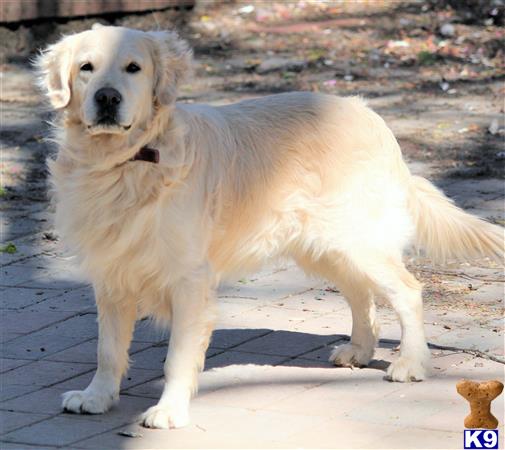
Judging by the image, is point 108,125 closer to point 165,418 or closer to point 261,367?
point 165,418

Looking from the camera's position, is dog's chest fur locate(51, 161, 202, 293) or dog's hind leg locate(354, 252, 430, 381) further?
dog's hind leg locate(354, 252, 430, 381)

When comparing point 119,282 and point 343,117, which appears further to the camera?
point 343,117

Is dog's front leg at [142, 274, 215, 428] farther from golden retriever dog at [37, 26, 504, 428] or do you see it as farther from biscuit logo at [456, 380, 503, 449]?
biscuit logo at [456, 380, 503, 449]

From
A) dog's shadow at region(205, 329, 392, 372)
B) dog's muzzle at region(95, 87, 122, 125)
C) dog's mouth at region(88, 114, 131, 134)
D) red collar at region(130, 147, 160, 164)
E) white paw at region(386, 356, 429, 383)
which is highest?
dog's muzzle at region(95, 87, 122, 125)

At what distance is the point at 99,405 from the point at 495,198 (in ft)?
13.2

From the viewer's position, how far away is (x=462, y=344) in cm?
541

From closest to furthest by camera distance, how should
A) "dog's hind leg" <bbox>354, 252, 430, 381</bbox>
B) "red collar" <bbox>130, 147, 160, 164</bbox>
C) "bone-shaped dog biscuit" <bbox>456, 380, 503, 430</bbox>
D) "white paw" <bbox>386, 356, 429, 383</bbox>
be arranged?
"bone-shaped dog biscuit" <bbox>456, 380, 503, 430</bbox>, "red collar" <bbox>130, 147, 160, 164</bbox>, "white paw" <bbox>386, 356, 429, 383</bbox>, "dog's hind leg" <bbox>354, 252, 430, 381</bbox>

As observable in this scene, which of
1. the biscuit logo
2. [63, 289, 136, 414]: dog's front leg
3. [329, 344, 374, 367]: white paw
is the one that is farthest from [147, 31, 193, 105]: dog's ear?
the biscuit logo

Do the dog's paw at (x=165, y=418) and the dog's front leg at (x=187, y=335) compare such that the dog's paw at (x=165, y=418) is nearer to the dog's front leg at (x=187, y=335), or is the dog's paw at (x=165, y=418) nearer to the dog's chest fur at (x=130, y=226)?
the dog's front leg at (x=187, y=335)

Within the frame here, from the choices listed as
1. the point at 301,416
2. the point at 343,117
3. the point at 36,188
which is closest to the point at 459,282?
the point at 343,117

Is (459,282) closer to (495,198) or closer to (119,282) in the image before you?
(495,198)

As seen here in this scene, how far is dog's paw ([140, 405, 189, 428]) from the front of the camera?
4.49m

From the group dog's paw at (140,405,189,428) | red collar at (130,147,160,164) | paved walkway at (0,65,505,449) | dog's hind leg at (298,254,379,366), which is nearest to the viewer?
paved walkway at (0,65,505,449)

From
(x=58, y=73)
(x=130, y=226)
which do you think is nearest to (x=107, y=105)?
(x=58, y=73)
